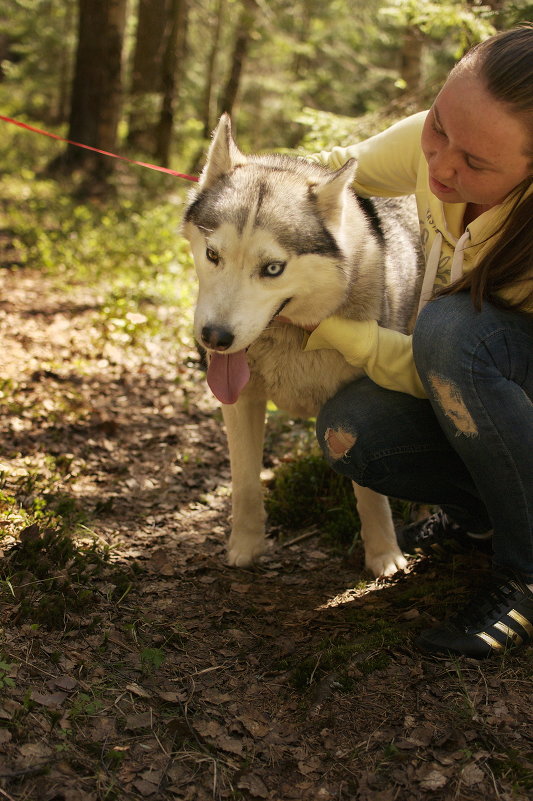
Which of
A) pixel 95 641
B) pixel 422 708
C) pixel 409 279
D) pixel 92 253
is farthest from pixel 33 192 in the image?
pixel 422 708

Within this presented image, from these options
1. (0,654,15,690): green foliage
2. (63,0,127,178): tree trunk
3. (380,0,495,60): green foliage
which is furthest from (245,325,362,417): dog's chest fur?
(63,0,127,178): tree trunk

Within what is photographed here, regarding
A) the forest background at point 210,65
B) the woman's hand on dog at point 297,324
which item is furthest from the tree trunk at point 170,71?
the woman's hand on dog at point 297,324

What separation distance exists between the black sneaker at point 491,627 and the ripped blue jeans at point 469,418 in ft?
0.27

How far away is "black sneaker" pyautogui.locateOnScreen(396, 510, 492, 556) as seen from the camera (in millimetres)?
3295

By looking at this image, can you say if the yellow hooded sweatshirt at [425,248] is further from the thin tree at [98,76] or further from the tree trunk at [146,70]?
the tree trunk at [146,70]

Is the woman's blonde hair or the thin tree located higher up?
the woman's blonde hair

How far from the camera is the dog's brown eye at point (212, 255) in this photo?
2.70m

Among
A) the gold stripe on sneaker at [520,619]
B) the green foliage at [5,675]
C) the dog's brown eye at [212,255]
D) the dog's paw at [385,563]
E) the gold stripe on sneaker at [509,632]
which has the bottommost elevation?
the dog's paw at [385,563]

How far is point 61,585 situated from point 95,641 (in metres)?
0.30

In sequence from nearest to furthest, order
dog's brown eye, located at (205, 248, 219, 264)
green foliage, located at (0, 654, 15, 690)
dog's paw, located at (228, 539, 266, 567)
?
green foliage, located at (0, 654, 15, 690) → dog's brown eye, located at (205, 248, 219, 264) → dog's paw, located at (228, 539, 266, 567)

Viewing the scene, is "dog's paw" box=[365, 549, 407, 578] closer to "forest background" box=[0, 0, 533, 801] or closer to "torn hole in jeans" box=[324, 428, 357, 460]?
"forest background" box=[0, 0, 533, 801]

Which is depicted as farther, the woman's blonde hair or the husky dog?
the husky dog

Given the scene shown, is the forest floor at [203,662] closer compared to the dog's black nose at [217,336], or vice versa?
the forest floor at [203,662]

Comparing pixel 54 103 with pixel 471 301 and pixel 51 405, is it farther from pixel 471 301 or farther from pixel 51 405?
pixel 471 301
